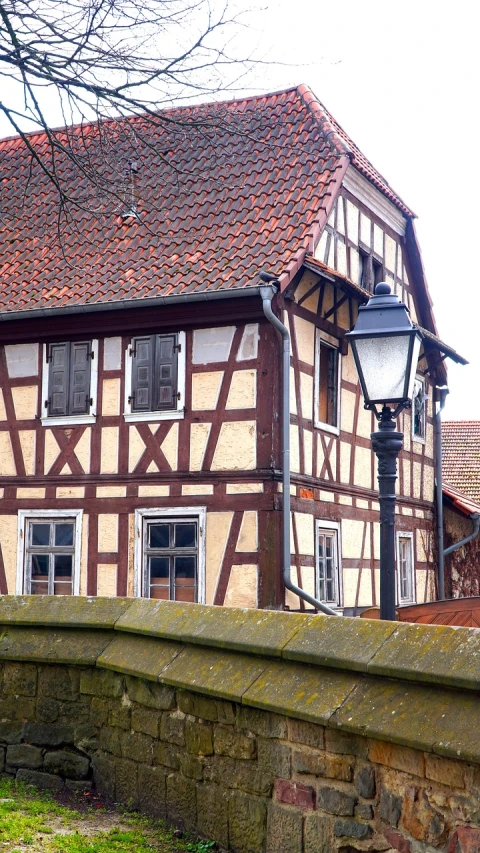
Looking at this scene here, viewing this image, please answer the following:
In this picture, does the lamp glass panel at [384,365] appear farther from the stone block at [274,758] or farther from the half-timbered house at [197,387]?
the half-timbered house at [197,387]

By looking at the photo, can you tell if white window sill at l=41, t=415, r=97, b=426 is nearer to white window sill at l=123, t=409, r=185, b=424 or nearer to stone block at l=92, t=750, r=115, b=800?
white window sill at l=123, t=409, r=185, b=424

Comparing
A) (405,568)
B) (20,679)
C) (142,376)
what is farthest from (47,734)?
(405,568)

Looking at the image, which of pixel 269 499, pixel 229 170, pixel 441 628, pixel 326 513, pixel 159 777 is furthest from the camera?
pixel 229 170

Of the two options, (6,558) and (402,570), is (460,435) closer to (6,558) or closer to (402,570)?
(402,570)

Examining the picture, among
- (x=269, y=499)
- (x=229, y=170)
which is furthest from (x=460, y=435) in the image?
(x=269, y=499)

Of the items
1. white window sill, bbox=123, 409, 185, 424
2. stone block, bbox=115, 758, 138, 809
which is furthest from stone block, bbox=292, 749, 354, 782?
white window sill, bbox=123, 409, 185, 424

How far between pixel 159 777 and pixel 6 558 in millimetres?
9459

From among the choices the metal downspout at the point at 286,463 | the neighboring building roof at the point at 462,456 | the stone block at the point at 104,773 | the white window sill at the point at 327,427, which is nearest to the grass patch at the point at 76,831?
the stone block at the point at 104,773

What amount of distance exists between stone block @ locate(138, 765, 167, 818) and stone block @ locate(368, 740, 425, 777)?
63.3 inches

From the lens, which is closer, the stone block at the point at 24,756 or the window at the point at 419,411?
the stone block at the point at 24,756

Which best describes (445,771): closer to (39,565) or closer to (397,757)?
(397,757)

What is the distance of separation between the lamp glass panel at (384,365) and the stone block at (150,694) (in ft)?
6.69

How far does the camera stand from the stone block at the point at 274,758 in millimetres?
4461

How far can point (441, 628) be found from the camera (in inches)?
153
